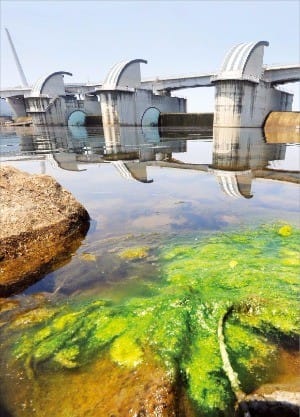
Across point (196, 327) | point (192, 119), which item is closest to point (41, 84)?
point (192, 119)

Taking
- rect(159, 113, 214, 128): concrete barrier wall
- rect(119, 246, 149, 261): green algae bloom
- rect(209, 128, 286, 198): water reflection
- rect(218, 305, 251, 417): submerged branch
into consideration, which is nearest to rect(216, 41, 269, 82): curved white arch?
rect(159, 113, 214, 128): concrete barrier wall

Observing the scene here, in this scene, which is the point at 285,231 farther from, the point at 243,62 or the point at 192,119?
the point at 192,119

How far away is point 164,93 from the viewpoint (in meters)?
52.3

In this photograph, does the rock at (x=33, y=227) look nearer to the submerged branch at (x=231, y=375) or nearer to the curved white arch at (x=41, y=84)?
the submerged branch at (x=231, y=375)

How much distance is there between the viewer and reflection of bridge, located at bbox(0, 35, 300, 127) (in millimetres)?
25922

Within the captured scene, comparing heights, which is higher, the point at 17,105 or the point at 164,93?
the point at 17,105

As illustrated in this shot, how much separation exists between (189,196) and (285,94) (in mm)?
36852

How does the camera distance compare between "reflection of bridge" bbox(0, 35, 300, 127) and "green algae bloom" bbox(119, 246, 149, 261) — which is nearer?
"green algae bloom" bbox(119, 246, 149, 261)

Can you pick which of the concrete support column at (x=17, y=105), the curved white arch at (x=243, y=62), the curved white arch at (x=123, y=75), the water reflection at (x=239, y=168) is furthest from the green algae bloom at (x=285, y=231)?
the concrete support column at (x=17, y=105)

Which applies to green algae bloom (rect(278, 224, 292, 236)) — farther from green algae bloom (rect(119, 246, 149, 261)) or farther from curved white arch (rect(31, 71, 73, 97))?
curved white arch (rect(31, 71, 73, 97))

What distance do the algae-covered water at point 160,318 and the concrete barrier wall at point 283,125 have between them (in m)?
22.8

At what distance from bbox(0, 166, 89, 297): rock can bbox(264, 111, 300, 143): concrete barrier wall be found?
23707mm

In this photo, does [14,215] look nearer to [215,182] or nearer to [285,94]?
[215,182]

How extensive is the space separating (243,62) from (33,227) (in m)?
27.8
